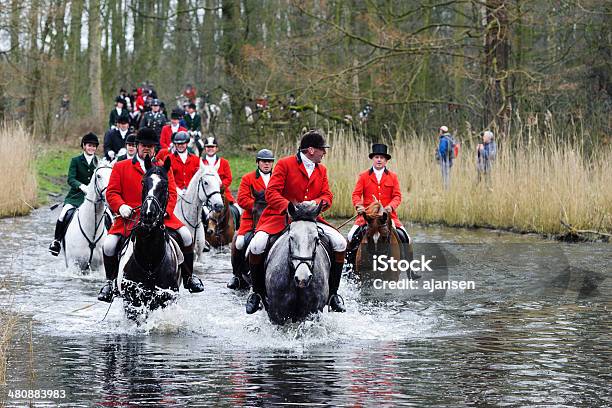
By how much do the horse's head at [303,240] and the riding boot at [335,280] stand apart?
1.59 ft

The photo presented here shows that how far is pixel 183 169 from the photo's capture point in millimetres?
16031

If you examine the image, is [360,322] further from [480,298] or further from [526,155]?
[526,155]

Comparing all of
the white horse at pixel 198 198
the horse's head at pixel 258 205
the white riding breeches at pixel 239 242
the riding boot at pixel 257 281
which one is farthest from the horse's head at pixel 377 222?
the riding boot at pixel 257 281

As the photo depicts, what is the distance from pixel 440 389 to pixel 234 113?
27772 mm

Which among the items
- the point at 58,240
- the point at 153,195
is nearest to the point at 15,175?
the point at 58,240

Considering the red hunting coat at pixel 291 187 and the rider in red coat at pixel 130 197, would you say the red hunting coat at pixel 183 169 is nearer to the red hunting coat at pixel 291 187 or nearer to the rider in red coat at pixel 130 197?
the rider in red coat at pixel 130 197

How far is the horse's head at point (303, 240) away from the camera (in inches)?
359

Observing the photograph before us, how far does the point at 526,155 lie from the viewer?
66.0ft

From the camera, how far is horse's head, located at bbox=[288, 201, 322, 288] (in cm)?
911

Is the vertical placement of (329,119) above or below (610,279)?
above

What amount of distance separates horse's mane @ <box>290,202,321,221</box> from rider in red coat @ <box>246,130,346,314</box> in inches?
18.3

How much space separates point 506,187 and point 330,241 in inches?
412

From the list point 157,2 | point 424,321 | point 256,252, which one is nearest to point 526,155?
point 424,321

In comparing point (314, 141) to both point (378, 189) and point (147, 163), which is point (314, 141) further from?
point (378, 189)
